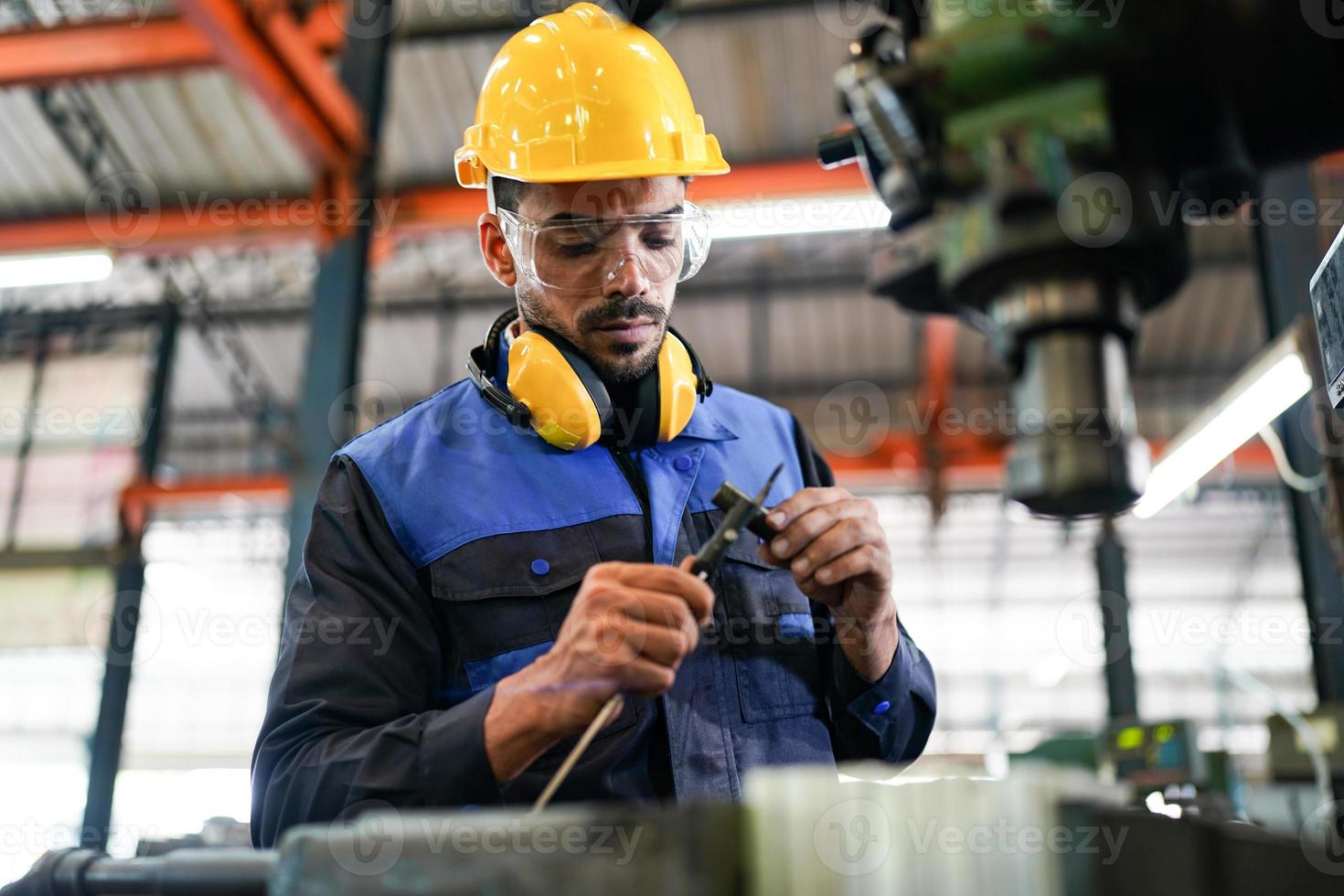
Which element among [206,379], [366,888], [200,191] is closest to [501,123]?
[366,888]

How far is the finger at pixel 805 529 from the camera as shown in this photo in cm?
132

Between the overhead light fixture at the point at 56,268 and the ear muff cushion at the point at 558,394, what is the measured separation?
265 inches

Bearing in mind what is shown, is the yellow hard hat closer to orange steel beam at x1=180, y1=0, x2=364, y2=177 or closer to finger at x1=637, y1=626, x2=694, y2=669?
finger at x1=637, y1=626, x2=694, y2=669

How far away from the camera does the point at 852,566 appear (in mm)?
1347

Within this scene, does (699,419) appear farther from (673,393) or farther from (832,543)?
(832,543)

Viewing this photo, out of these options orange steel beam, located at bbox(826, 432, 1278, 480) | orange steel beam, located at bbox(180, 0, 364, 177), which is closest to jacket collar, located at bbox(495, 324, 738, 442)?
orange steel beam, located at bbox(180, 0, 364, 177)

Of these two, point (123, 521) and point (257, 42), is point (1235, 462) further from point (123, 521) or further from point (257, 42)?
point (123, 521)

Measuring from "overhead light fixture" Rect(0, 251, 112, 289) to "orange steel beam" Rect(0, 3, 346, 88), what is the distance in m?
1.39

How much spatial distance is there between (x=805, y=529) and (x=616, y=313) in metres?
0.52

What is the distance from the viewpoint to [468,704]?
4.05 feet

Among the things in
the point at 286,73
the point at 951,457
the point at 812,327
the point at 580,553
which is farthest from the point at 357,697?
the point at 812,327

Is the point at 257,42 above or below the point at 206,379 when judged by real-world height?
below

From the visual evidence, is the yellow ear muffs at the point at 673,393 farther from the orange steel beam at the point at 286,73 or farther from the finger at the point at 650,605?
the orange steel beam at the point at 286,73

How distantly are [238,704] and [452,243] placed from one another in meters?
8.70
